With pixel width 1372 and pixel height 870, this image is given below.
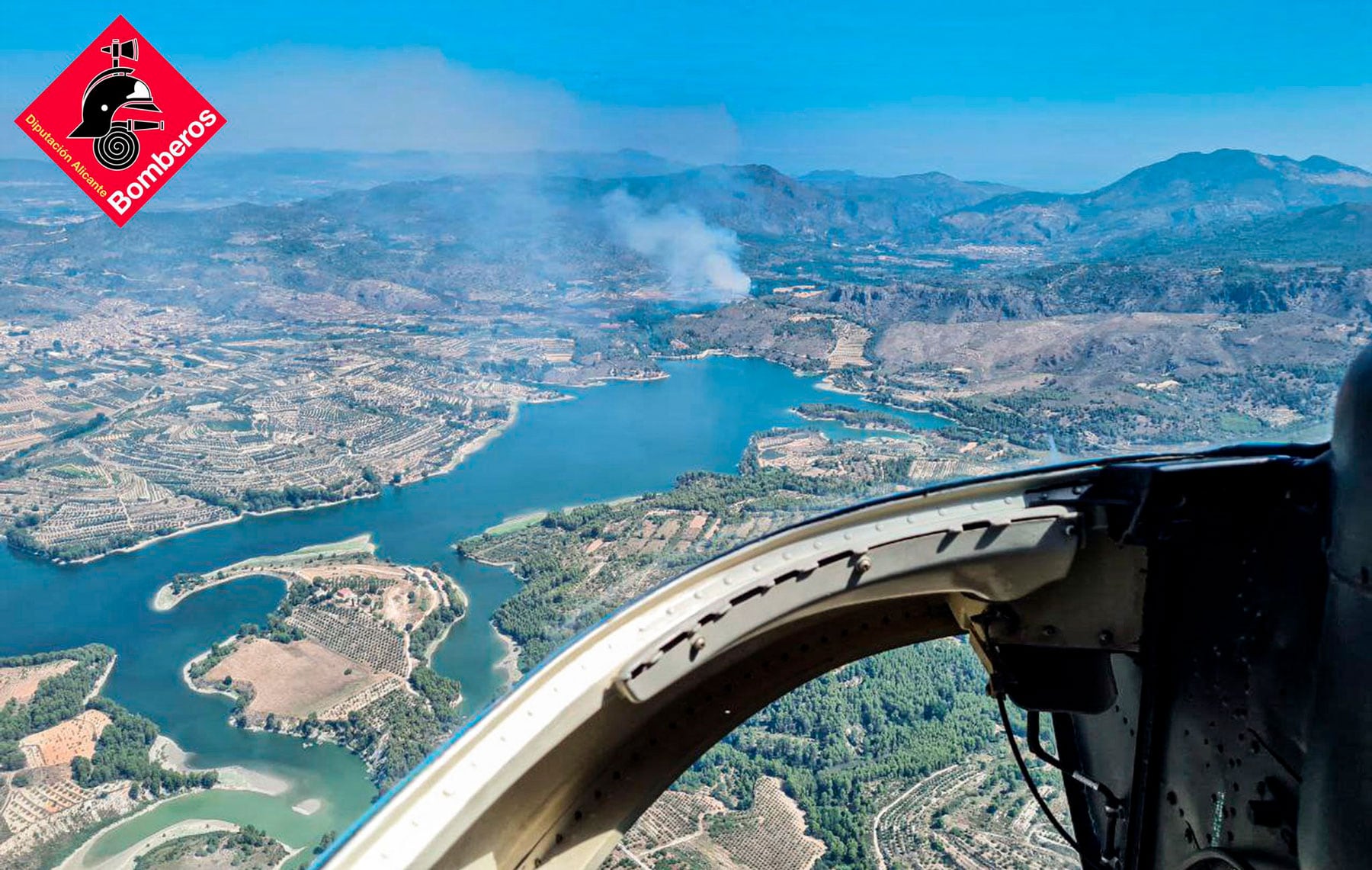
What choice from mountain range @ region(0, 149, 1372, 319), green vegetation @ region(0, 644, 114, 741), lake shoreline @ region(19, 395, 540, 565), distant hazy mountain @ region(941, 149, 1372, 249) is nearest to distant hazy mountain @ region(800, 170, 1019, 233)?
mountain range @ region(0, 149, 1372, 319)

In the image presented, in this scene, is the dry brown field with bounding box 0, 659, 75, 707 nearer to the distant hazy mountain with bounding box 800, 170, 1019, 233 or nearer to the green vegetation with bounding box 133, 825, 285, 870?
the green vegetation with bounding box 133, 825, 285, 870

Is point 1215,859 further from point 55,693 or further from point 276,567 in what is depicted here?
point 276,567

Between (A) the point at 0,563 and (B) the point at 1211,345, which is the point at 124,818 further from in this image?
(B) the point at 1211,345

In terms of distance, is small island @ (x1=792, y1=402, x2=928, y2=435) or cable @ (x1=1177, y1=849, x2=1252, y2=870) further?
small island @ (x1=792, y1=402, x2=928, y2=435)

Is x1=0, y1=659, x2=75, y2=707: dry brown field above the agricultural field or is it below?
below

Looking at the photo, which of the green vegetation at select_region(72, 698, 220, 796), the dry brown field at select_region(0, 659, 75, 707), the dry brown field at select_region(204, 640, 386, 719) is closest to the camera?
the green vegetation at select_region(72, 698, 220, 796)

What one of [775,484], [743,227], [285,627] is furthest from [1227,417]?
[743,227]

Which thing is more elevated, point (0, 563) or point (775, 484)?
point (775, 484)

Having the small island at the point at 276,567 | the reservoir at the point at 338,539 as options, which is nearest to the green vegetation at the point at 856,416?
the reservoir at the point at 338,539
